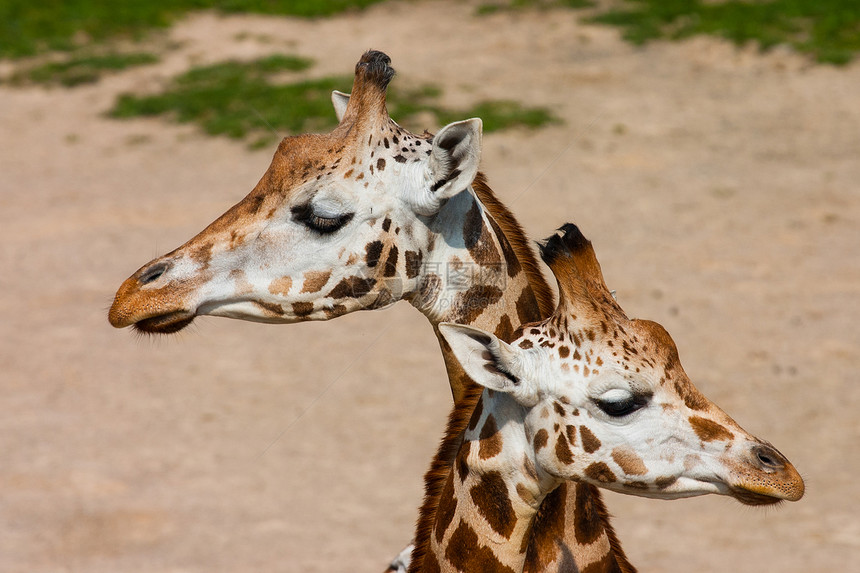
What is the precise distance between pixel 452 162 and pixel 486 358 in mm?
1157

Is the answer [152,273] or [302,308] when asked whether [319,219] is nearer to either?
[302,308]

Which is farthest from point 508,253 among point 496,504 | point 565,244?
point 496,504

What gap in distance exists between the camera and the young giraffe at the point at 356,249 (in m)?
5.16

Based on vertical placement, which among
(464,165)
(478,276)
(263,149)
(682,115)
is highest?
(464,165)

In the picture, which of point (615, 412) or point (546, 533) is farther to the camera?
point (546, 533)

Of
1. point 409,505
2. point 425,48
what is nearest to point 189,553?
point 409,505

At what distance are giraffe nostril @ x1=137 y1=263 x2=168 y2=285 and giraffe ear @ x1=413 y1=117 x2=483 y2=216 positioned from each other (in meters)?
1.34

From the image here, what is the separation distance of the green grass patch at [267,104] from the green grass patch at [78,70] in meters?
1.40

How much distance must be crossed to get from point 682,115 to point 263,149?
7.22m

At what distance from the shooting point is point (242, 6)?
23453 mm

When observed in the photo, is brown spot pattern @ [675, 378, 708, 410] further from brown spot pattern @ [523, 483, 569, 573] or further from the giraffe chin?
the giraffe chin

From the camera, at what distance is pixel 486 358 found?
14.6 feet

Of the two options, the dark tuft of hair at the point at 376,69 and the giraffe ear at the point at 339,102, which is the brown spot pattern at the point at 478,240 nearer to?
the dark tuft of hair at the point at 376,69

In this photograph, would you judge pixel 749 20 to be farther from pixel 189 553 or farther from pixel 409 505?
pixel 189 553
